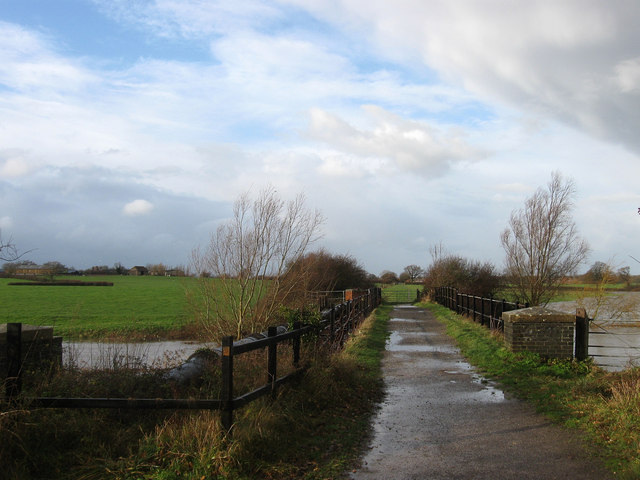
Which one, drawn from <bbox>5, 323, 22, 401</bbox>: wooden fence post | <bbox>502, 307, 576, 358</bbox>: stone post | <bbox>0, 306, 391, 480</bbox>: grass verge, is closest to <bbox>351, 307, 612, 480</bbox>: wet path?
<bbox>0, 306, 391, 480</bbox>: grass verge

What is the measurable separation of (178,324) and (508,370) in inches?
1003

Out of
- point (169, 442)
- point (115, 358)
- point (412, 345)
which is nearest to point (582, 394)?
point (169, 442)

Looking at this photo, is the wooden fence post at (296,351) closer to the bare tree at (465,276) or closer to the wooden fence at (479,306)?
the wooden fence at (479,306)

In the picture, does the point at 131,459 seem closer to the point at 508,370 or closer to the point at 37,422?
the point at 37,422

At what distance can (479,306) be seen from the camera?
70.8 ft

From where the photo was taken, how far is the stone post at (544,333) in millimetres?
11055

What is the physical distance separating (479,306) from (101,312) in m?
29.3

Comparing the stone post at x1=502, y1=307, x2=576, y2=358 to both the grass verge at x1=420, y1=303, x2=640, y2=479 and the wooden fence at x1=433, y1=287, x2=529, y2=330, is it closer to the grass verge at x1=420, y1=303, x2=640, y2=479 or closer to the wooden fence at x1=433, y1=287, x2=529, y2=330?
the grass verge at x1=420, y1=303, x2=640, y2=479

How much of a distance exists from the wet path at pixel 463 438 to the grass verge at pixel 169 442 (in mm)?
457

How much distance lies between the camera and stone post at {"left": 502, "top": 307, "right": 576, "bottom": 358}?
36.3ft

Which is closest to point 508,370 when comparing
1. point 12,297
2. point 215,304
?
point 215,304

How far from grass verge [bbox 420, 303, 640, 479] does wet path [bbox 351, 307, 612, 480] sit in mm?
255

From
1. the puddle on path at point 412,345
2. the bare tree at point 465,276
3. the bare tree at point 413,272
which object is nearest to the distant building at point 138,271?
the bare tree at point 413,272

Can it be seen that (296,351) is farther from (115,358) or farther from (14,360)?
(14,360)
